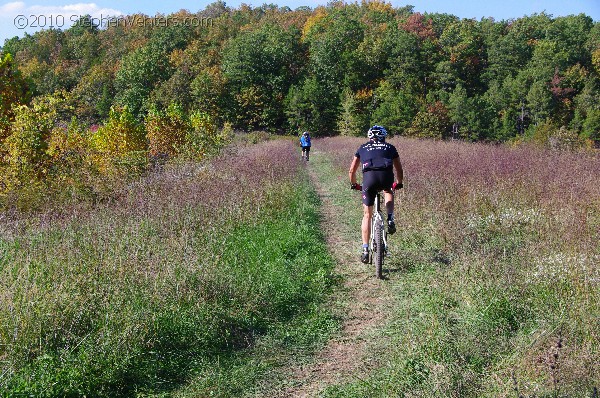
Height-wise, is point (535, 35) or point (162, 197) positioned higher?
point (535, 35)

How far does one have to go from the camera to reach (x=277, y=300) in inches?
223

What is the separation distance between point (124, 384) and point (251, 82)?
68871mm

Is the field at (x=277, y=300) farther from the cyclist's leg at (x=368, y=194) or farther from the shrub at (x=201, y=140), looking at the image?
the shrub at (x=201, y=140)

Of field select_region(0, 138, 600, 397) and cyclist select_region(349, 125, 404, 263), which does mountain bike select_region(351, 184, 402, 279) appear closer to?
cyclist select_region(349, 125, 404, 263)

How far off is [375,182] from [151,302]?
345cm

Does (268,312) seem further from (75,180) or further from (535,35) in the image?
(535,35)

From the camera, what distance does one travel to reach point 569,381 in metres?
3.22

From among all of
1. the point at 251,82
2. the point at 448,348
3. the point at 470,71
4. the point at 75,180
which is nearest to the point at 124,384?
the point at 448,348

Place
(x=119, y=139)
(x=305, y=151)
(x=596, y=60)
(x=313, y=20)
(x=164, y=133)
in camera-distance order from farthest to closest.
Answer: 1. (x=313, y=20)
2. (x=596, y=60)
3. (x=305, y=151)
4. (x=164, y=133)
5. (x=119, y=139)

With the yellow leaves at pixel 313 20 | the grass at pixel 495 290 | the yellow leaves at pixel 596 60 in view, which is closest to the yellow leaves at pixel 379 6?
the yellow leaves at pixel 313 20

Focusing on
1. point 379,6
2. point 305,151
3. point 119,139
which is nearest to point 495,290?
point 119,139

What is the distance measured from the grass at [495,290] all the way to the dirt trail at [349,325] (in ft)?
0.54

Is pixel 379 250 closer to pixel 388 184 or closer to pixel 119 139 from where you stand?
pixel 388 184

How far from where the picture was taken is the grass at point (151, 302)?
3.82 m
